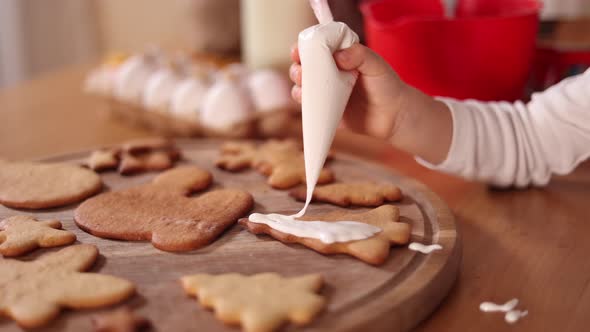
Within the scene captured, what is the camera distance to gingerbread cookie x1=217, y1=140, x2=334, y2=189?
833 mm

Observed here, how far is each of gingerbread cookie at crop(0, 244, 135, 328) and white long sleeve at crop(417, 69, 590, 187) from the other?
1.50ft

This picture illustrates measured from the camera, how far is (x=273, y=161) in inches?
34.9

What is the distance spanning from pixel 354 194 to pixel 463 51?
35 cm

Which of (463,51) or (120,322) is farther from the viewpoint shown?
(463,51)

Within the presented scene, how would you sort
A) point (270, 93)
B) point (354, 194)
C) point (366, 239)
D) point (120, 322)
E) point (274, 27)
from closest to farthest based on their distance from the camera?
point (120, 322), point (366, 239), point (354, 194), point (270, 93), point (274, 27)

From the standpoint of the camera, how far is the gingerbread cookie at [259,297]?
0.53 metres

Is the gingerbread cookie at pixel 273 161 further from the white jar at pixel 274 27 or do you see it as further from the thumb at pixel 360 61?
the white jar at pixel 274 27

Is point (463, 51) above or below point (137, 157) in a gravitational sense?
above

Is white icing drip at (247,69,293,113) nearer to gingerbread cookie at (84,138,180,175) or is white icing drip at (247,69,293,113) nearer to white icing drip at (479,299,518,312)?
gingerbread cookie at (84,138,180,175)

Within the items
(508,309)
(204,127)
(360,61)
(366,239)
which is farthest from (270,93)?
(508,309)

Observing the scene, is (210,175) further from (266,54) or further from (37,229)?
(266,54)

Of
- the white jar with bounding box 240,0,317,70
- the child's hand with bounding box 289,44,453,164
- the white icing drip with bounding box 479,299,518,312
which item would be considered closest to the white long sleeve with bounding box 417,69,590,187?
the child's hand with bounding box 289,44,453,164

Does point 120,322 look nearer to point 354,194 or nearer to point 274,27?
point 354,194

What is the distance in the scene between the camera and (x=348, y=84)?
0.71 metres
